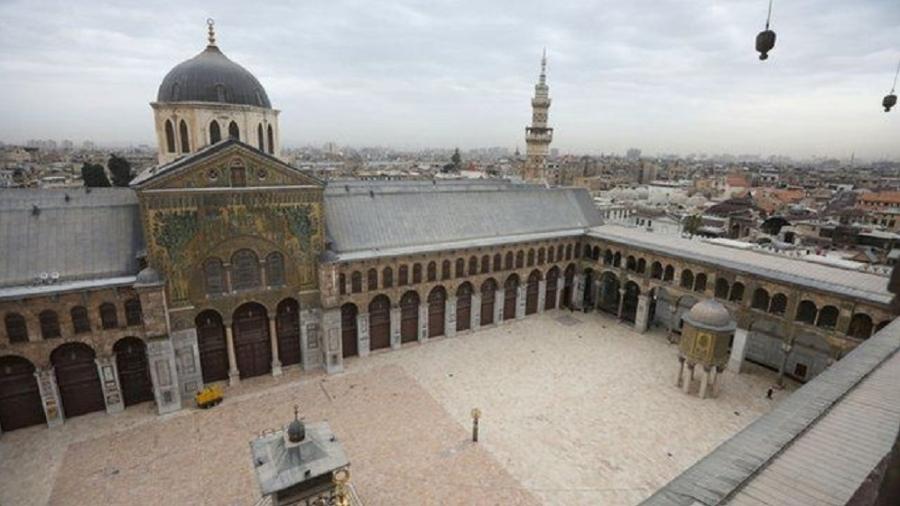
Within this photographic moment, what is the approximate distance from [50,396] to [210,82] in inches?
860

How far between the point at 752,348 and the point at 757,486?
2964cm

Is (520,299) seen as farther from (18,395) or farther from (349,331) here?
(18,395)

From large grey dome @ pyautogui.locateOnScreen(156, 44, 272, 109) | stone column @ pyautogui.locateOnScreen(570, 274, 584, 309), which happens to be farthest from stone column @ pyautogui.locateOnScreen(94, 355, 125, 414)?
stone column @ pyautogui.locateOnScreen(570, 274, 584, 309)

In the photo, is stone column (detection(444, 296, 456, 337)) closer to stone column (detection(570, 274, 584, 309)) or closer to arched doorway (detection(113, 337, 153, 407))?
stone column (detection(570, 274, 584, 309))

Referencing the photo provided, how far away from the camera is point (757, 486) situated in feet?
36.6

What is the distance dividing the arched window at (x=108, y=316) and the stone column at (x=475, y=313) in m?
24.5

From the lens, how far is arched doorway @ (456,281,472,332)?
39.0 m

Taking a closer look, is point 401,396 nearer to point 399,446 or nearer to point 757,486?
point 399,446

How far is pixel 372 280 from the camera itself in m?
34.0

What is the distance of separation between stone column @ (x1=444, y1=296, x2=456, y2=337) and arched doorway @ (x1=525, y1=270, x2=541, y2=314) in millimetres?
8064

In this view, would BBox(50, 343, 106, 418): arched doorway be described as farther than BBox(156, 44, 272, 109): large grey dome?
No

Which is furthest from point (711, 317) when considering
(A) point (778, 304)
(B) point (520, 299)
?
(B) point (520, 299)

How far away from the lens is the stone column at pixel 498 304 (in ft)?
133

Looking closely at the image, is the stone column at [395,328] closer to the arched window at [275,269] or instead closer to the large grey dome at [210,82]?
the arched window at [275,269]
